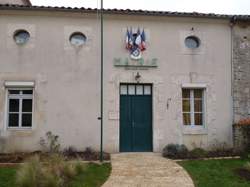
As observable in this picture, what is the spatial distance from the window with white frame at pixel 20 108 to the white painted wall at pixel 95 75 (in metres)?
0.28

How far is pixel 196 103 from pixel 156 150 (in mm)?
2275

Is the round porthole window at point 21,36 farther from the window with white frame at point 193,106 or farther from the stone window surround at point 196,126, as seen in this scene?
the window with white frame at point 193,106

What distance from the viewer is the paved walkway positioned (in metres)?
7.16

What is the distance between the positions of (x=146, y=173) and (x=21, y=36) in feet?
21.3

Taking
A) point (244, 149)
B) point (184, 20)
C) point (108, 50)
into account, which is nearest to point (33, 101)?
point (108, 50)

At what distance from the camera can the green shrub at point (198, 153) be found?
10160 mm

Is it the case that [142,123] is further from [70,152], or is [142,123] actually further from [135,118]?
[70,152]

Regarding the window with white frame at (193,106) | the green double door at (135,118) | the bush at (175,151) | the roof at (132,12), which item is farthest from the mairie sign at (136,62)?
the bush at (175,151)

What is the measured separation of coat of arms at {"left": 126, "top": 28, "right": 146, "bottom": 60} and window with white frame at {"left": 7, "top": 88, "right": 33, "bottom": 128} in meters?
3.69

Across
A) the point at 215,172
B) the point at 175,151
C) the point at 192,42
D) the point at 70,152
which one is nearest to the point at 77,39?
the point at 70,152

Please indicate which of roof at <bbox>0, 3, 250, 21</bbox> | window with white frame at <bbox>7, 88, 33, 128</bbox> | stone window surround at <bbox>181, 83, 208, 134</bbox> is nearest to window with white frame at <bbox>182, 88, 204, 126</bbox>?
stone window surround at <bbox>181, 83, 208, 134</bbox>

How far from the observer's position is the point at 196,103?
38.2 feet

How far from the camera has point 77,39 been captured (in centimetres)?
1120

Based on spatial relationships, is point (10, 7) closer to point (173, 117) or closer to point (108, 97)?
point (108, 97)
